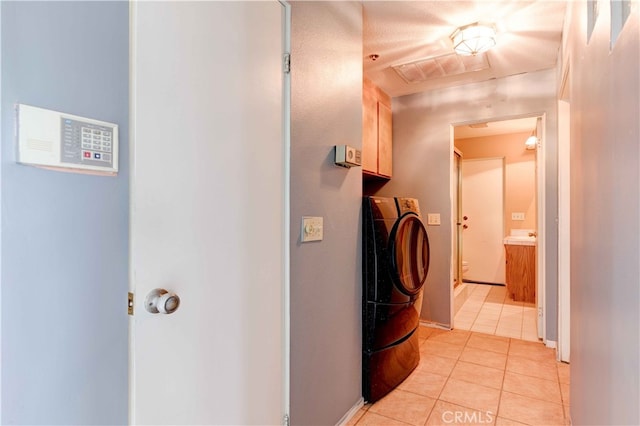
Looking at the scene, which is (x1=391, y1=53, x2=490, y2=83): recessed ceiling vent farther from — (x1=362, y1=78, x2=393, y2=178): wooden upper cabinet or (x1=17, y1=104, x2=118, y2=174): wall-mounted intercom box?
(x1=17, y1=104, x2=118, y2=174): wall-mounted intercom box

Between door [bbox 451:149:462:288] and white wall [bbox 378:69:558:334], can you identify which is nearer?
white wall [bbox 378:69:558:334]

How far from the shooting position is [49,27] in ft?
2.38

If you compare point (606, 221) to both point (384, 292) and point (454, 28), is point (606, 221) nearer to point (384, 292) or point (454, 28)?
point (384, 292)

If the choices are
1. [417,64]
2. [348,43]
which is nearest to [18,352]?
[348,43]

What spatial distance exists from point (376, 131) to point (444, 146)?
2.48ft

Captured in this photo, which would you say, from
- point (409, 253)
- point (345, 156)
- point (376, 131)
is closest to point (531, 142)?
point (376, 131)

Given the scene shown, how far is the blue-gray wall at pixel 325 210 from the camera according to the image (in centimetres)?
149

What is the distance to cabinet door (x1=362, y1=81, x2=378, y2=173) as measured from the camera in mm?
2947

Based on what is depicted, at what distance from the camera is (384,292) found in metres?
2.04

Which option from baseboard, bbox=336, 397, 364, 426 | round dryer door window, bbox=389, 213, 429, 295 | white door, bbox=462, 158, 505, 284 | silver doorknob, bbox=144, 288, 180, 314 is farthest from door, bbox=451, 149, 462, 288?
silver doorknob, bbox=144, 288, 180, 314

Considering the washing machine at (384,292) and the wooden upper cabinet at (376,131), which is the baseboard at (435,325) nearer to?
the washing machine at (384,292)

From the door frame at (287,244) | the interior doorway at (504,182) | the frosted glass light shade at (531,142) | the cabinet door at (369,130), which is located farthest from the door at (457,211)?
the door frame at (287,244)

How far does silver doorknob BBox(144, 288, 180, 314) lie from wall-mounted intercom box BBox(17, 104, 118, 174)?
0.35 metres

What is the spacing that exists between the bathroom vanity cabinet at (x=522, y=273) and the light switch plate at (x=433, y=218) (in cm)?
187
